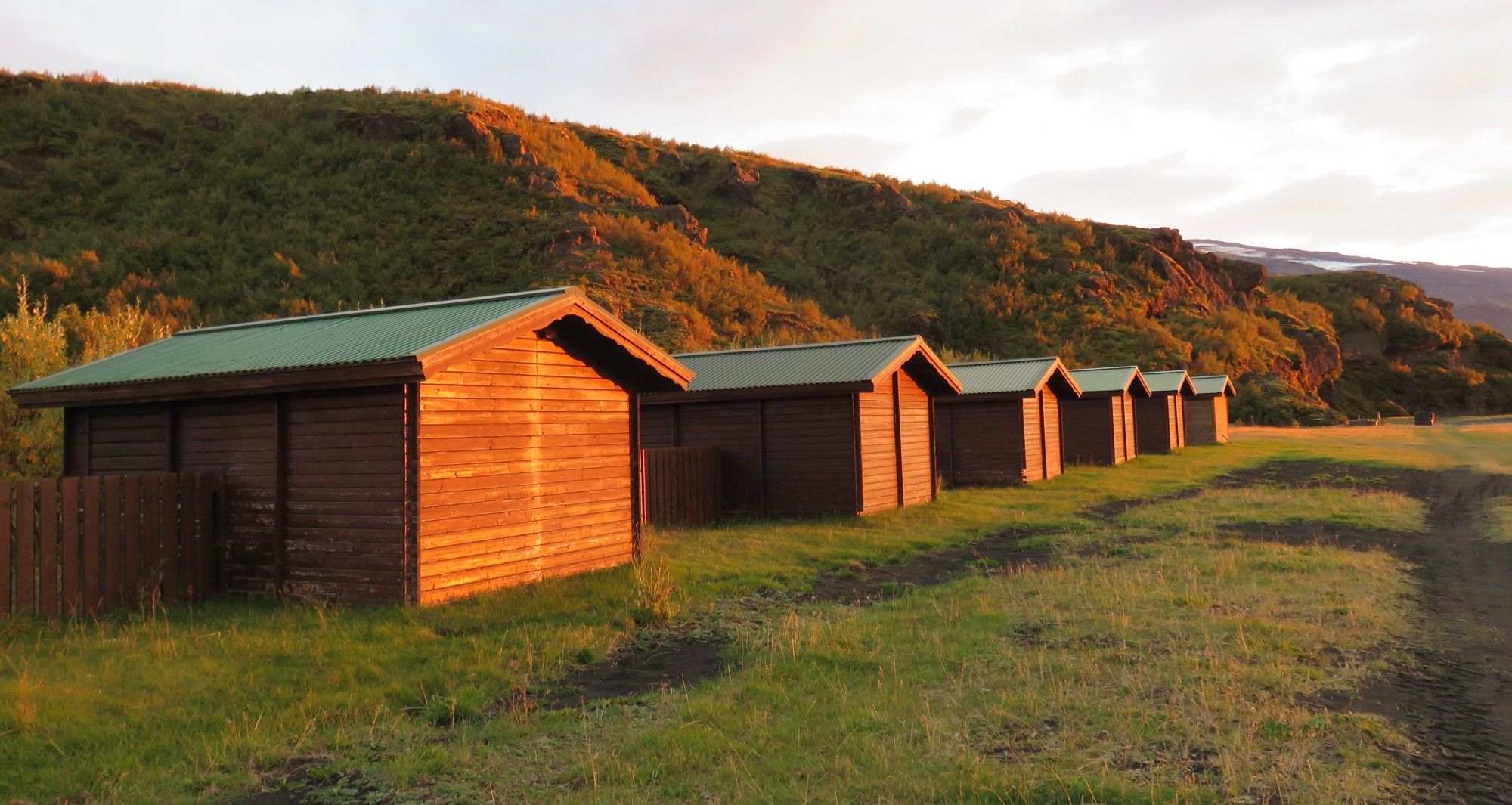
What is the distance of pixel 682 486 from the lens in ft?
67.3

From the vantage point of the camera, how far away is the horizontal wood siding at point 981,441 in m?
29.3

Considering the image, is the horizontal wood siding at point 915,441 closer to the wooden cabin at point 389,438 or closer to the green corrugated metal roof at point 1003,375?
the green corrugated metal roof at point 1003,375

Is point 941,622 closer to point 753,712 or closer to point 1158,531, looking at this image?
point 753,712

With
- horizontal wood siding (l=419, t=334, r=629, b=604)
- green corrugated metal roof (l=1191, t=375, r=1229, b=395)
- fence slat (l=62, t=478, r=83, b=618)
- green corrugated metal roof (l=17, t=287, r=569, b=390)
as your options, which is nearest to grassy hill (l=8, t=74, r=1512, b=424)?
green corrugated metal roof (l=1191, t=375, r=1229, b=395)

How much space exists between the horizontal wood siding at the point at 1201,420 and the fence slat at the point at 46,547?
5100 centimetres

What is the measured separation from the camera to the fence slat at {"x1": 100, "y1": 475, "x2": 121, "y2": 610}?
10133 mm

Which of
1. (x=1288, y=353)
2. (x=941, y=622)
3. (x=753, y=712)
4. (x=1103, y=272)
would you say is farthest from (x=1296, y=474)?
(x=1288, y=353)

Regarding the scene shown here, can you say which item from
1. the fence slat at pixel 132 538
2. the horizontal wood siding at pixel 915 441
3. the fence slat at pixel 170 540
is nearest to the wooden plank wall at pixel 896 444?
the horizontal wood siding at pixel 915 441

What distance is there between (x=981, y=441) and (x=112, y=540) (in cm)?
2405

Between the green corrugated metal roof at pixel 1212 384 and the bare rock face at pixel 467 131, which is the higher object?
the bare rock face at pixel 467 131

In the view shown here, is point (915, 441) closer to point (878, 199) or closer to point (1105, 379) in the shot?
point (1105, 379)

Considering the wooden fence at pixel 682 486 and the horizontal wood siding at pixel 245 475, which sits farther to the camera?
the wooden fence at pixel 682 486

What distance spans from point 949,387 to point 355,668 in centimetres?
1939

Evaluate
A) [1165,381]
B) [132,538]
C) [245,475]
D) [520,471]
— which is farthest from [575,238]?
[132,538]
